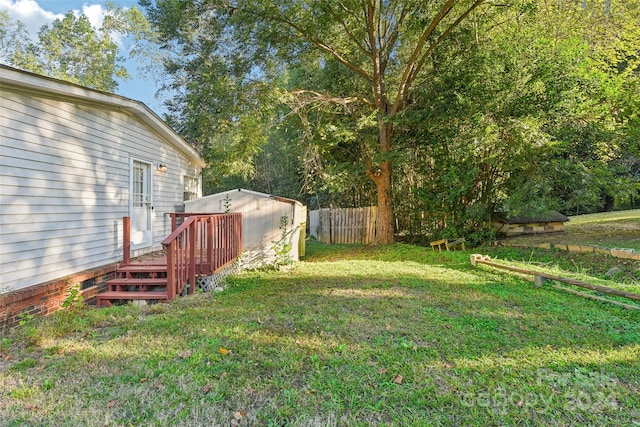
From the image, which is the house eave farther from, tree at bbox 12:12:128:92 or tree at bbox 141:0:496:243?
tree at bbox 12:12:128:92

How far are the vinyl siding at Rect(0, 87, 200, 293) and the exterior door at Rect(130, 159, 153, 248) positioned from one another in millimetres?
312

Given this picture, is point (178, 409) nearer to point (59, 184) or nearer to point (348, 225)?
point (59, 184)

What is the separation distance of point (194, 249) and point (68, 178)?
6.73ft

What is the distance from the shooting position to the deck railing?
15.0ft

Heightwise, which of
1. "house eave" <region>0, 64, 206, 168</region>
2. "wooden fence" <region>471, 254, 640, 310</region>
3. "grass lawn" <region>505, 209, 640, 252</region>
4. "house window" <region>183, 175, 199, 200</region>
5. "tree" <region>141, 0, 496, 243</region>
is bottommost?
"wooden fence" <region>471, 254, 640, 310</region>

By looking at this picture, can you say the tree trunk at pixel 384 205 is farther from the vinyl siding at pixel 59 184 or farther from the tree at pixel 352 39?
the vinyl siding at pixel 59 184

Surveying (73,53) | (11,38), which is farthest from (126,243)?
(11,38)

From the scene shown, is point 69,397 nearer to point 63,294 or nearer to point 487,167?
point 63,294

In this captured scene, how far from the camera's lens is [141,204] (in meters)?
6.97

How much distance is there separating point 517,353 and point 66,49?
27.9 m

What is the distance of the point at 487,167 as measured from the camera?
979cm

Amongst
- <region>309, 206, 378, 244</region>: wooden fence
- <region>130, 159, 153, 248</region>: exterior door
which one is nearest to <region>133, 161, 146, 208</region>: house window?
<region>130, 159, 153, 248</region>: exterior door

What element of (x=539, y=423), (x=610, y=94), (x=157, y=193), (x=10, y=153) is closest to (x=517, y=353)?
(x=539, y=423)

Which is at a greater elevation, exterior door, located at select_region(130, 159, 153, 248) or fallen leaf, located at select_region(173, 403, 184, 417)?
exterior door, located at select_region(130, 159, 153, 248)
